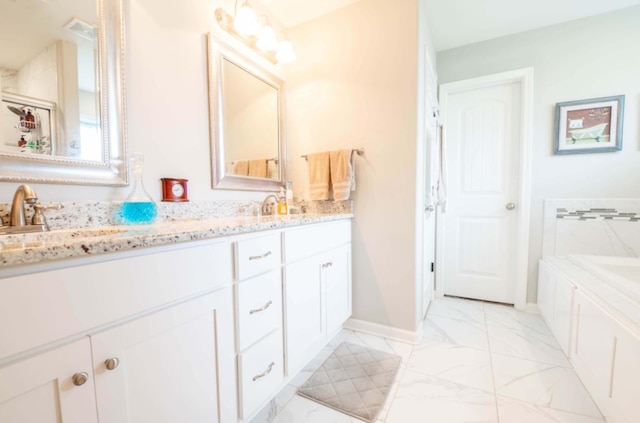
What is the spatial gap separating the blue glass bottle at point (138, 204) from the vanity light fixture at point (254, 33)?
3.30ft

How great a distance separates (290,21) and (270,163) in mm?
1133

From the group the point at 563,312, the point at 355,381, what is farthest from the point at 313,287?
the point at 563,312

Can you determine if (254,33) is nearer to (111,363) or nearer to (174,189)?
(174,189)

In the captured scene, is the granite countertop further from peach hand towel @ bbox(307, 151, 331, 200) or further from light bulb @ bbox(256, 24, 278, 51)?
light bulb @ bbox(256, 24, 278, 51)

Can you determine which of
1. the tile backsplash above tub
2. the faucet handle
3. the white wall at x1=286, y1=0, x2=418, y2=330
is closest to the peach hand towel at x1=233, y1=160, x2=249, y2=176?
the white wall at x1=286, y1=0, x2=418, y2=330

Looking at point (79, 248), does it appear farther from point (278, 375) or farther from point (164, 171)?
point (278, 375)

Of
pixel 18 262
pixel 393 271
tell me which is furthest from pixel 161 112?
pixel 393 271

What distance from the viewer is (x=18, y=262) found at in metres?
0.49

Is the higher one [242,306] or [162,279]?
[162,279]

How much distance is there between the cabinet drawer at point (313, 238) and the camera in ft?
4.16

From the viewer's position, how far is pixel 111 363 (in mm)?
634

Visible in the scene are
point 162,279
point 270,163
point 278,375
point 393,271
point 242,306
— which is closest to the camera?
point 162,279

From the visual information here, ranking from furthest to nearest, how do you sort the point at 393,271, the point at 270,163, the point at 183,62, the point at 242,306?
the point at 270,163
the point at 393,271
the point at 183,62
the point at 242,306

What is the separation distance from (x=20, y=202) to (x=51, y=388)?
25.0 inches
